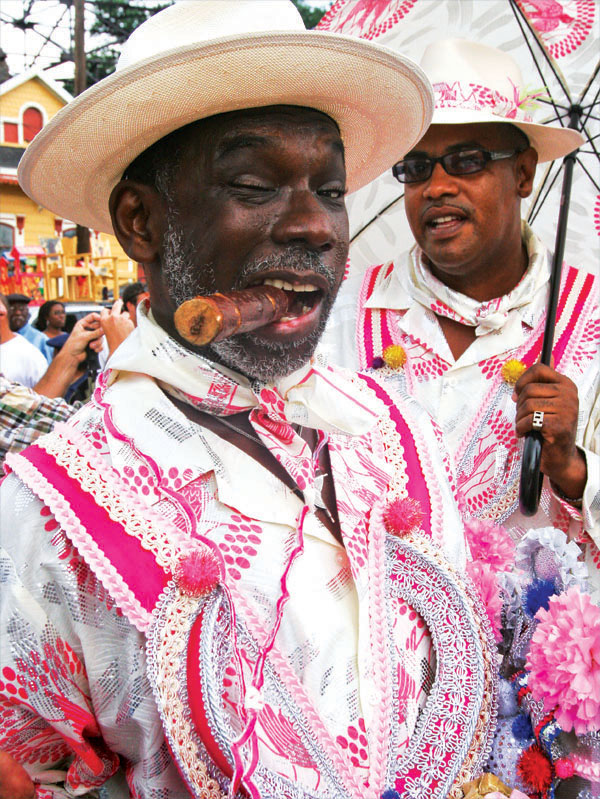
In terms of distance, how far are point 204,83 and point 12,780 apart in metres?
1.27

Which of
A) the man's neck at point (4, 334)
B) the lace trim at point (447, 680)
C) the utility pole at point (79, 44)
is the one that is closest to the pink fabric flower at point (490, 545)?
the lace trim at point (447, 680)

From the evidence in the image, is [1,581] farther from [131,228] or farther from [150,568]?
[131,228]

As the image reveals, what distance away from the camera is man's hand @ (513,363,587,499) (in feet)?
8.11

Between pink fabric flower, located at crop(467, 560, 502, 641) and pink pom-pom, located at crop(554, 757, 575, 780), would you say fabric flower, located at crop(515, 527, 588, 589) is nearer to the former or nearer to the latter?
pink fabric flower, located at crop(467, 560, 502, 641)

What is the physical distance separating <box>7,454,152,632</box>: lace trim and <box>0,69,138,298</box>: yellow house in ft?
63.7

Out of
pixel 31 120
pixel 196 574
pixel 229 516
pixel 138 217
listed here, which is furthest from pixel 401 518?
pixel 31 120

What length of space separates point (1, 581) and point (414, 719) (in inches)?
31.2

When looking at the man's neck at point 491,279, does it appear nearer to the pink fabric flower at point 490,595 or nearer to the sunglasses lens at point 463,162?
the sunglasses lens at point 463,162

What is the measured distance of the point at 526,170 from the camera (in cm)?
304

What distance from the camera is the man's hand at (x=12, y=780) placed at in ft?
4.52

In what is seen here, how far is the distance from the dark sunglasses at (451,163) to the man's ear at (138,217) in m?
1.48

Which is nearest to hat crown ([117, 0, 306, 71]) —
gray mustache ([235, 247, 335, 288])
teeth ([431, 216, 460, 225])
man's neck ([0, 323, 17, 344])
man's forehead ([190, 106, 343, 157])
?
man's forehead ([190, 106, 343, 157])

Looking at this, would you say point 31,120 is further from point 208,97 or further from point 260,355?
point 260,355

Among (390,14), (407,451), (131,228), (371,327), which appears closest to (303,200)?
(131,228)
